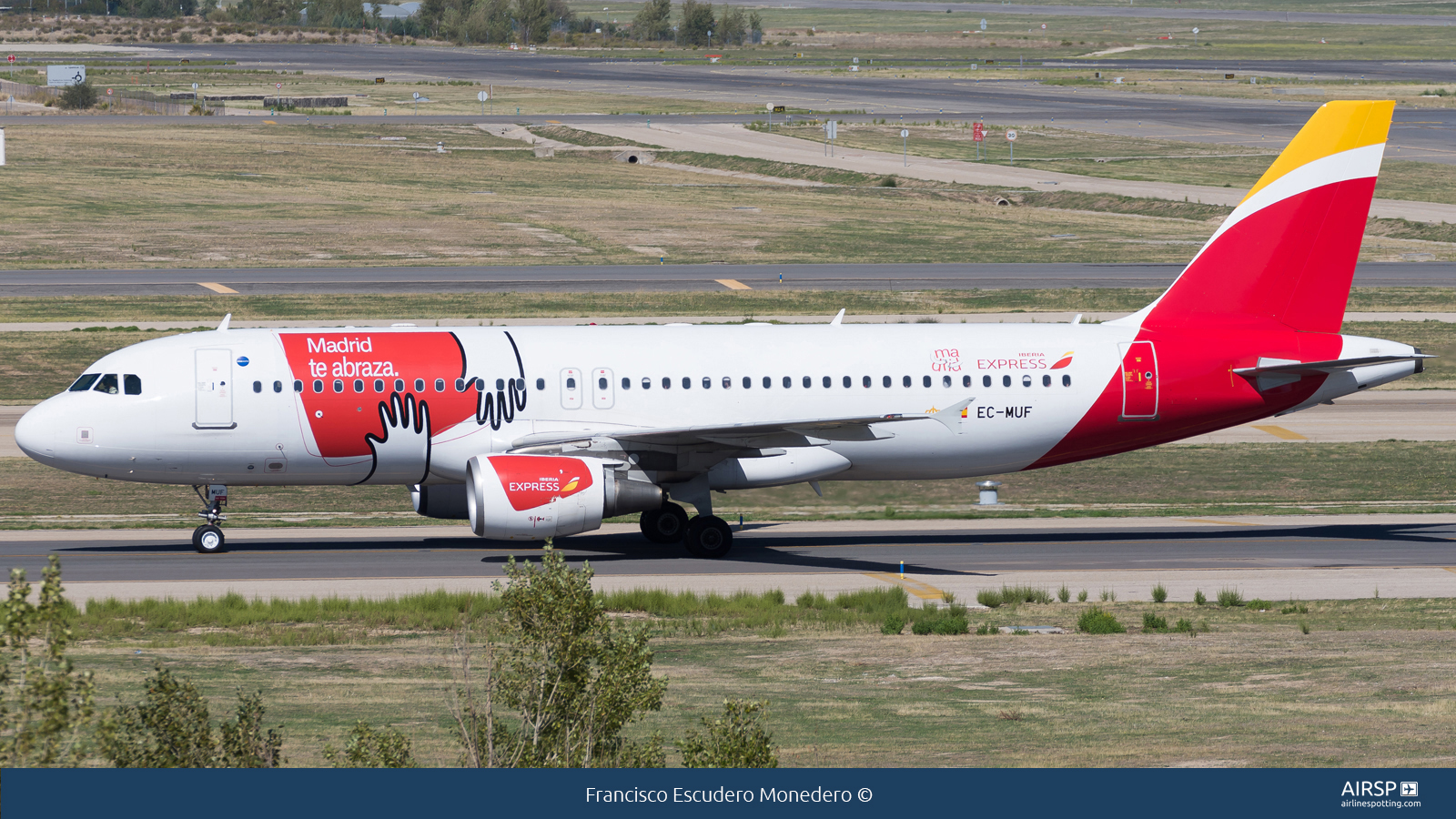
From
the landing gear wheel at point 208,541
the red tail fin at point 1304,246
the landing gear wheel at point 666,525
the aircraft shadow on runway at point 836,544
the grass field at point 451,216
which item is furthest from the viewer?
the grass field at point 451,216

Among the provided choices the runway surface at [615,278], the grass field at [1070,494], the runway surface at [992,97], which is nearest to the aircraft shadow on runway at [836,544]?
the grass field at [1070,494]

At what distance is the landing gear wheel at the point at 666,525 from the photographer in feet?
117

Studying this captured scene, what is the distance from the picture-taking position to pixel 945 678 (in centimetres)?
2316

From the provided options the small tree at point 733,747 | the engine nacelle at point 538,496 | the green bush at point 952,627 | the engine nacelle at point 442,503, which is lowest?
the green bush at point 952,627

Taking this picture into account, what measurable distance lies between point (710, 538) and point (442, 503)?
19.0 feet

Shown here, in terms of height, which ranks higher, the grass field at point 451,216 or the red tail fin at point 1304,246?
the red tail fin at point 1304,246

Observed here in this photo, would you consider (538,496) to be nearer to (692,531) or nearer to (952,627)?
(692,531)

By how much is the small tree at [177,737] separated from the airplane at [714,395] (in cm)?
1683

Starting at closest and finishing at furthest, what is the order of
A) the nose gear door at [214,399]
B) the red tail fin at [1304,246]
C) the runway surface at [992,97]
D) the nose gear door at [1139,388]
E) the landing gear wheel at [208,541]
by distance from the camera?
the nose gear door at [214,399], the landing gear wheel at [208,541], the nose gear door at [1139,388], the red tail fin at [1304,246], the runway surface at [992,97]

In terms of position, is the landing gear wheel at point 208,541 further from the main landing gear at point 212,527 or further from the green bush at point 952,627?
the green bush at point 952,627

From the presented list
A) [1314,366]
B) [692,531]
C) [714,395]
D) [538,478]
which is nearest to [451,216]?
[714,395]


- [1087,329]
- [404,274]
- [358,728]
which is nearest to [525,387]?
[1087,329]

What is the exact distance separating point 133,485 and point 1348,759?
3503cm

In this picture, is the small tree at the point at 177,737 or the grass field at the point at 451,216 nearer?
the small tree at the point at 177,737
